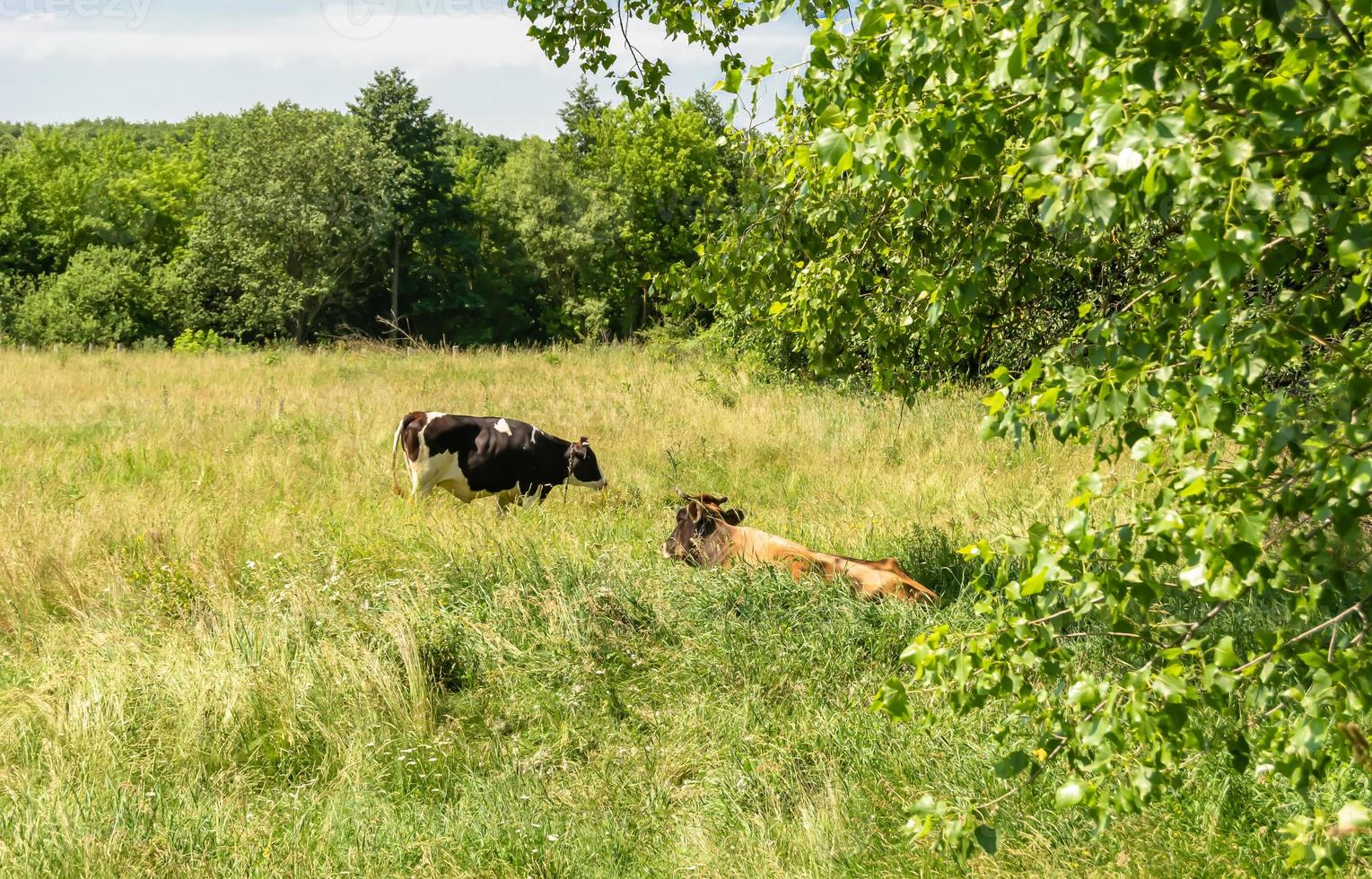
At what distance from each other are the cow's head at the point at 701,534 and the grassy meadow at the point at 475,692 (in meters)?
0.27

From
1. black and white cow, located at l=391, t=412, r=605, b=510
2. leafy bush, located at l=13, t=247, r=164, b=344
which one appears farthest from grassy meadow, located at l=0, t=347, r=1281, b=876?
leafy bush, located at l=13, t=247, r=164, b=344

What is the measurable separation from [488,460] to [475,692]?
16.2 ft

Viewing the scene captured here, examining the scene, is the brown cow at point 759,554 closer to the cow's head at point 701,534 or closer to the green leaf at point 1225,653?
the cow's head at point 701,534

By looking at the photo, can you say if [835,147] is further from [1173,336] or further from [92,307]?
[92,307]

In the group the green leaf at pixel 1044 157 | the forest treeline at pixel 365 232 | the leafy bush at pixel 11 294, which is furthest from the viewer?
the forest treeline at pixel 365 232

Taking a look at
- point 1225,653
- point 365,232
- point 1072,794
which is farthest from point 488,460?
point 365,232

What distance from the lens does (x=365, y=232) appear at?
49406 mm

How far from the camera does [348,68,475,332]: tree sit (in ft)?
166

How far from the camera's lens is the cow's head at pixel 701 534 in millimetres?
7016

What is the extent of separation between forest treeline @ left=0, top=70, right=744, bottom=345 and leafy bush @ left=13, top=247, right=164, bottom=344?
0.08 metres

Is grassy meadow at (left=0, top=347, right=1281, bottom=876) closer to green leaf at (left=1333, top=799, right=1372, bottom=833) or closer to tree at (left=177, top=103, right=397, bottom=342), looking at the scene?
green leaf at (left=1333, top=799, right=1372, bottom=833)

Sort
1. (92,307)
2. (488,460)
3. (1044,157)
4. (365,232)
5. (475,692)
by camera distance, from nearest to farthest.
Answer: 1. (1044,157)
2. (475,692)
3. (488,460)
4. (92,307)
5. (365,232)

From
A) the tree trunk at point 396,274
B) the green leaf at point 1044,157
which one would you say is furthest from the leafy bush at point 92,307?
the green leaf at point 1044,157

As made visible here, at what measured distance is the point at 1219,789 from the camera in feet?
12.9
